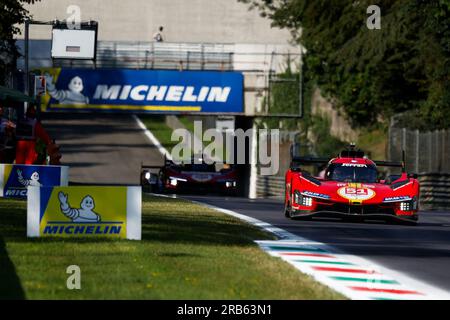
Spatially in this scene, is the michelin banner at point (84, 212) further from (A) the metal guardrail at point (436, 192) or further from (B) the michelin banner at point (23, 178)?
(A) the metal guardrail at point (436, 192)

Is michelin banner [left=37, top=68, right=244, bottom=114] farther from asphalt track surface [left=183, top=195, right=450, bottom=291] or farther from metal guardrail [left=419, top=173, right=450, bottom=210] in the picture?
asphalt track surface [left=183, top=195, right=450, bottom=291]

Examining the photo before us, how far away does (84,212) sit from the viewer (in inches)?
623

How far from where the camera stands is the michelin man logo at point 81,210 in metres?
15.7

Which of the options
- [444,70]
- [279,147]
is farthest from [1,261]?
[279,147]

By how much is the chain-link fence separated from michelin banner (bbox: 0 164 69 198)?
49.1 feet

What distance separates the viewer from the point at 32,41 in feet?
174

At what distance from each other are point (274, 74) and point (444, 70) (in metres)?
11.6

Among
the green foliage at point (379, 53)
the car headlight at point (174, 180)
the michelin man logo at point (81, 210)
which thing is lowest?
the car headlight at point (174, 180)

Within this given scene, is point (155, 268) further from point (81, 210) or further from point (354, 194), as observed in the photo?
point (354, 194)

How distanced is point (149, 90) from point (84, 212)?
34.7 meters

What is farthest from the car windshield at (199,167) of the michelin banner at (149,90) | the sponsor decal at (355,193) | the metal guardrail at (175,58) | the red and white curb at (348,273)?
the red and white curb at (348,273)

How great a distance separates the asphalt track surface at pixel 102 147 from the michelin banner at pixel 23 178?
30622 millimetres

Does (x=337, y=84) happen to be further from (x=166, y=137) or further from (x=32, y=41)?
(x=166, y=137)

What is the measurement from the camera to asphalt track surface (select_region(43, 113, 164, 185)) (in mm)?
63291
